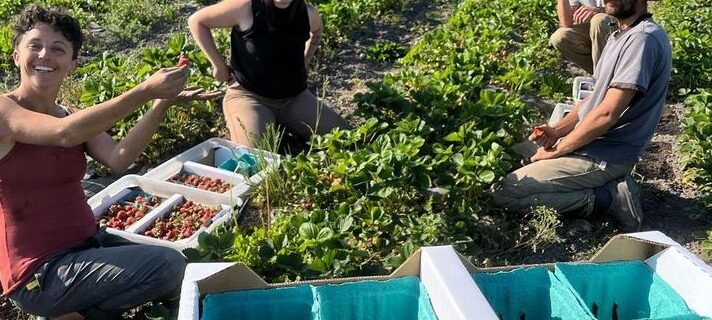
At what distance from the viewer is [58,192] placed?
118 inches

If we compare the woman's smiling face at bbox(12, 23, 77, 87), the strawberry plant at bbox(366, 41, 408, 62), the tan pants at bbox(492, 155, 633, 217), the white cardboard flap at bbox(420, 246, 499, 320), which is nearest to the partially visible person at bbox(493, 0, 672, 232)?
the tan pants at bbox(492, 155, 633, 217)

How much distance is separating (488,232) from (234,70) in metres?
1.97

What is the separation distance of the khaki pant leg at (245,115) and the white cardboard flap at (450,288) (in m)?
2.60

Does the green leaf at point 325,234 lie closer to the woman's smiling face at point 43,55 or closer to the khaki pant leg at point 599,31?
the woman's smiling face at point 43,55

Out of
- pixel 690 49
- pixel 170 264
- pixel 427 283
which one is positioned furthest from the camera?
pixel 690 49

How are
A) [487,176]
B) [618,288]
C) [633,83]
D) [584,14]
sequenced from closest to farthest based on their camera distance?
[618,288]
[633,83]
[487,176]
[584,14]

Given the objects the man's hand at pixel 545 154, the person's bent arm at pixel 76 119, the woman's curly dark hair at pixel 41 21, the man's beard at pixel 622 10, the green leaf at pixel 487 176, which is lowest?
the man's hand at pixel 545 154

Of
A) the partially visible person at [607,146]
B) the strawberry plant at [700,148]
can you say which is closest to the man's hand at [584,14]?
the strawberry plant at [700,148]

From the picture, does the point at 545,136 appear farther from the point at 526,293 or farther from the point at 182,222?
the point at 526,293

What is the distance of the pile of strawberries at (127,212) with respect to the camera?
3949 millimetres

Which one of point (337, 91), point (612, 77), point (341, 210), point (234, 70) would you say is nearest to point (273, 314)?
point (341, 210)

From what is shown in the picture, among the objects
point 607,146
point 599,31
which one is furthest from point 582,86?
point 607,146

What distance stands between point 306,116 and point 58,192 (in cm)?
204

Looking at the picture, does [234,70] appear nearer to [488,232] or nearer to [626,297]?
[488,232]
